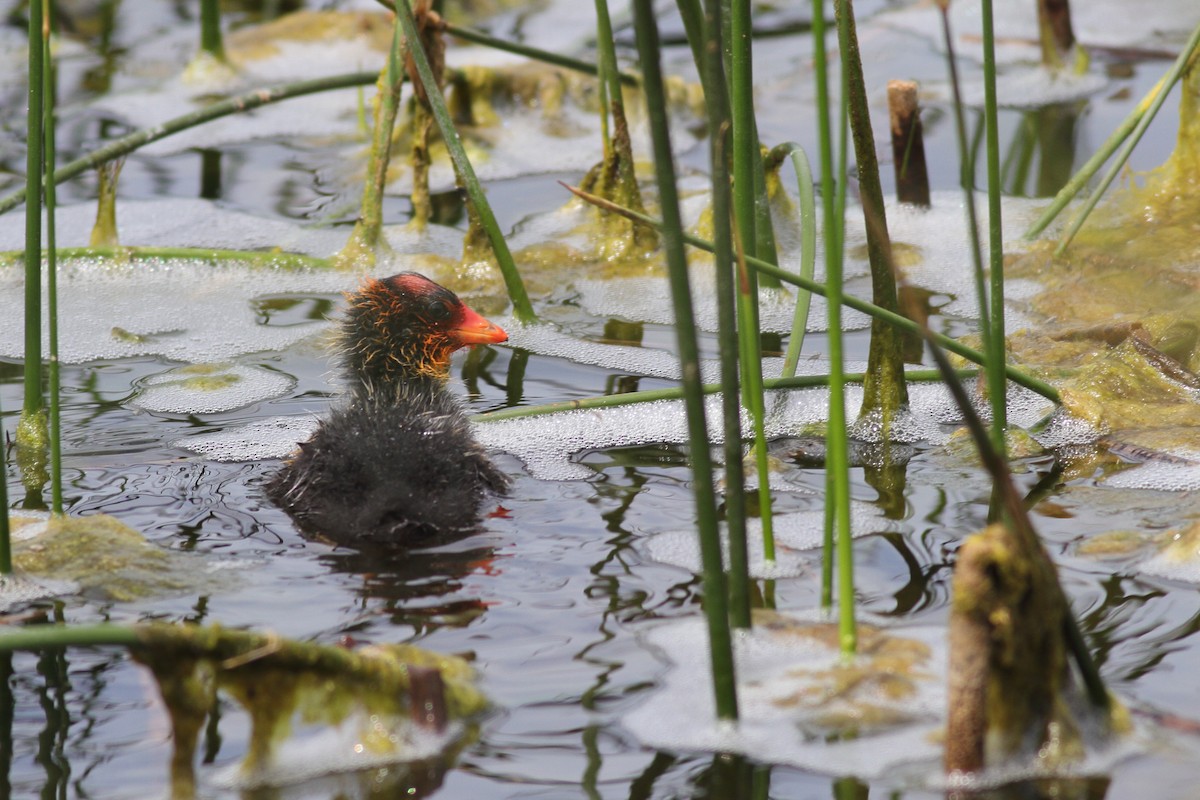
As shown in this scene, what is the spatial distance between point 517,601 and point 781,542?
0.62 m

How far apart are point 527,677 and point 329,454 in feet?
3.57

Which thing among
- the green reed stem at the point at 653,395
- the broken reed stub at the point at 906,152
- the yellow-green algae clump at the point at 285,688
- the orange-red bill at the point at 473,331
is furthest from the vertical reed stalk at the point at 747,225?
the broken reed stub at the point at 906,152

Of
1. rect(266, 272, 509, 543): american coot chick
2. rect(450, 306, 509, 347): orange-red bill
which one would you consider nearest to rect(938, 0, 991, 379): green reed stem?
rect(266, 272, 509, 543): american coot chick

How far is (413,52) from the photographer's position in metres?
4.52

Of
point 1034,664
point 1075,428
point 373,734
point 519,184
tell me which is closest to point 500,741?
point 373,734

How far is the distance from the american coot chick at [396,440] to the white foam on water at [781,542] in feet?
1.72

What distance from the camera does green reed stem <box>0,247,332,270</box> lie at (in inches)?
202

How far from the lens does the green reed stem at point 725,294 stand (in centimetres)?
234

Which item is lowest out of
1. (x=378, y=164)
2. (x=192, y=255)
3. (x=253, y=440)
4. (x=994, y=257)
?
(x=253, y=440)

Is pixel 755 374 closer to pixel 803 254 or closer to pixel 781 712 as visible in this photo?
pixel 781 712

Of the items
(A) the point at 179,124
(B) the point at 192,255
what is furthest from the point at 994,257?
(A) the point at 179,124

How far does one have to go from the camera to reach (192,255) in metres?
5.12

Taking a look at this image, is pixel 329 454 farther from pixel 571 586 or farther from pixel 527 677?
pixel 527 677

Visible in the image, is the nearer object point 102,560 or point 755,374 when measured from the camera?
point 755,374
